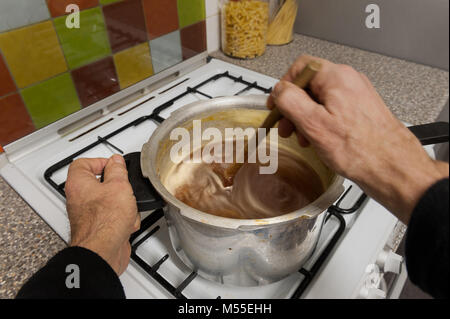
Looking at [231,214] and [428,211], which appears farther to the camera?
[231,214]

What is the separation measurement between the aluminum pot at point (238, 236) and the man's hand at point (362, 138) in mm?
53

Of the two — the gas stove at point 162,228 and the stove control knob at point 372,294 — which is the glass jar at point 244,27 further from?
the stove control knob at point 372,294

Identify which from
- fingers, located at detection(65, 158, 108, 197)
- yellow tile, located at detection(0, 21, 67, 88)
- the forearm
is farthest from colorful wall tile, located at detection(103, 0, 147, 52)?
the forearm

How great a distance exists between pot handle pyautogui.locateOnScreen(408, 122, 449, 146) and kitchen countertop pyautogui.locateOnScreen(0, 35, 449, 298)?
0.27 metres

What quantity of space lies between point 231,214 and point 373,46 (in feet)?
2.39

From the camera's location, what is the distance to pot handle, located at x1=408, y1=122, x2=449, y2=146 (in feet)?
1.40

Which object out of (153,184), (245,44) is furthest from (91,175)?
(245,44)

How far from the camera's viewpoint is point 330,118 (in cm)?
35

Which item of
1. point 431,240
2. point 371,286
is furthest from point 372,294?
point 431,240

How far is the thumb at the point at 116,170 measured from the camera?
17.1 inches

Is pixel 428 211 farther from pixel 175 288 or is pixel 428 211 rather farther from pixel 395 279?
pixel 395 279

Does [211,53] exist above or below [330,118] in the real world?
below

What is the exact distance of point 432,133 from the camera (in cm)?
43

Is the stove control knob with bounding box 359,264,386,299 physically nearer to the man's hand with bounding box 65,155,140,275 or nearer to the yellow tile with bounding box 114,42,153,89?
the man's hand with bounding box 65,155,140,275
